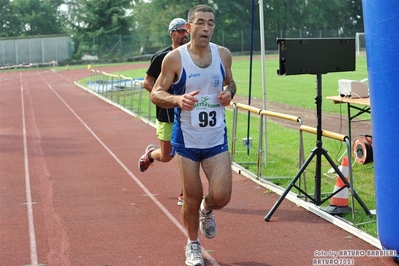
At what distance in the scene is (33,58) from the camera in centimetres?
7019

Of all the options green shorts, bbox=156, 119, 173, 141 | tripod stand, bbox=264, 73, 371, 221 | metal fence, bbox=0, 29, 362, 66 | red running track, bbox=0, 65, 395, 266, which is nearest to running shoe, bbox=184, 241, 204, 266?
red running track, bbox=0, 65, 395, 266

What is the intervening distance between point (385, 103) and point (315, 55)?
1.75 m

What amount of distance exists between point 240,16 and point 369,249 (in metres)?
76.4

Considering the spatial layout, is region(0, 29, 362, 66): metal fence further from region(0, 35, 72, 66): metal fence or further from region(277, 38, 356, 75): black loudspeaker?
region(277, 38, 356, 75): black loudspeaker

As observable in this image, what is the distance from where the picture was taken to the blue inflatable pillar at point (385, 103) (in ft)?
18.7

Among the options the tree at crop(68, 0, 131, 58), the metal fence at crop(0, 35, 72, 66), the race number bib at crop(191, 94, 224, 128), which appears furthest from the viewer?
the tree at crop(68, 0, 131, 58)

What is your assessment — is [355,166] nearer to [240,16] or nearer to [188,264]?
[188,264]

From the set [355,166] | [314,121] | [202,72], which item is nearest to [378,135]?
[202,72]

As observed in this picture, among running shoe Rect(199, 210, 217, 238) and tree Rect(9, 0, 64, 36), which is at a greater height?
tree Rect(9, 0, 64, 36)

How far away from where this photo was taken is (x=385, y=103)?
231 inches

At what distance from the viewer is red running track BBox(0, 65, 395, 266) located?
6641 millimetres

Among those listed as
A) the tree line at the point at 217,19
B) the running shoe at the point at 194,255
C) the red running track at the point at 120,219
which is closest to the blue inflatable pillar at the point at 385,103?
the red running track at the point at 120,219

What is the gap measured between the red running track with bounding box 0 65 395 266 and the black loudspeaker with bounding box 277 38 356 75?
158 centimetres

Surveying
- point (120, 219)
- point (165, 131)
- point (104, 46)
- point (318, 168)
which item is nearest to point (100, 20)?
point (104, 46)
